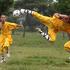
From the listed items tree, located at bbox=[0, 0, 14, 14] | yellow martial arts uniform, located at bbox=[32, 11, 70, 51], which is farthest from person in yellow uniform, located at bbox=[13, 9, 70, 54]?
tree, located at bbox=[0, 0, 14, 14]

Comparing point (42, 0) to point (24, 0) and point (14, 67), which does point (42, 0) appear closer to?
point (24, 0)

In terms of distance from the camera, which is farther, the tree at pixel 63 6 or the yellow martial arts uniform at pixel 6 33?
the tree at pixel 63 6

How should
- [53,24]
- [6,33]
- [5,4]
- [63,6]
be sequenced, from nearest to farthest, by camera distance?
[53,24], [6,33], [63,6], [5,4]

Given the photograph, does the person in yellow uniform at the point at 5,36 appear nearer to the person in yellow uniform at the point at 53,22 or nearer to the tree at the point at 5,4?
the person in yellow uniform at the point at 53,22

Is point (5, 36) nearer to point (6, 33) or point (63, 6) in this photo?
point (6, 33)

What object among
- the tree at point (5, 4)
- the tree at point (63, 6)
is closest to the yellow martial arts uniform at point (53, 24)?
the tree at point (63, 6)

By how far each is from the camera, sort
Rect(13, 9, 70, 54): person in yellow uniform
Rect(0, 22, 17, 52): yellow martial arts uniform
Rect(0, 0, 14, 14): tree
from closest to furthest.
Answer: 1. Rect(13, 9, 70, 54): person in yellow uniform
2. Rect(0, 22, 17, 52): yellow martial arts uniform
3. Rect(0, 0, 14, 14): tree

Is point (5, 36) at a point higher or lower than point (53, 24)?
lower

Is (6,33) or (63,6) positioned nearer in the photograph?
(6,33)

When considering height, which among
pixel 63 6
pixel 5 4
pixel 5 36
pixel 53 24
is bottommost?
pixel 5 4

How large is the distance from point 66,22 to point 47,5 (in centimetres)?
→ 4922

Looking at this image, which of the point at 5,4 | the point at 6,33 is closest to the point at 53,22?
the point at 6,33

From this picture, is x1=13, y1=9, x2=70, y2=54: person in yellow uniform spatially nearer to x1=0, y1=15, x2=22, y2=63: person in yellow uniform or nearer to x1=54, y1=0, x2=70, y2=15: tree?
x1=0, y1=15, x2=22, y2=63: person in yellow uniform

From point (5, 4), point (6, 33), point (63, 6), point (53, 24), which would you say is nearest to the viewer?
point (53, 24)
